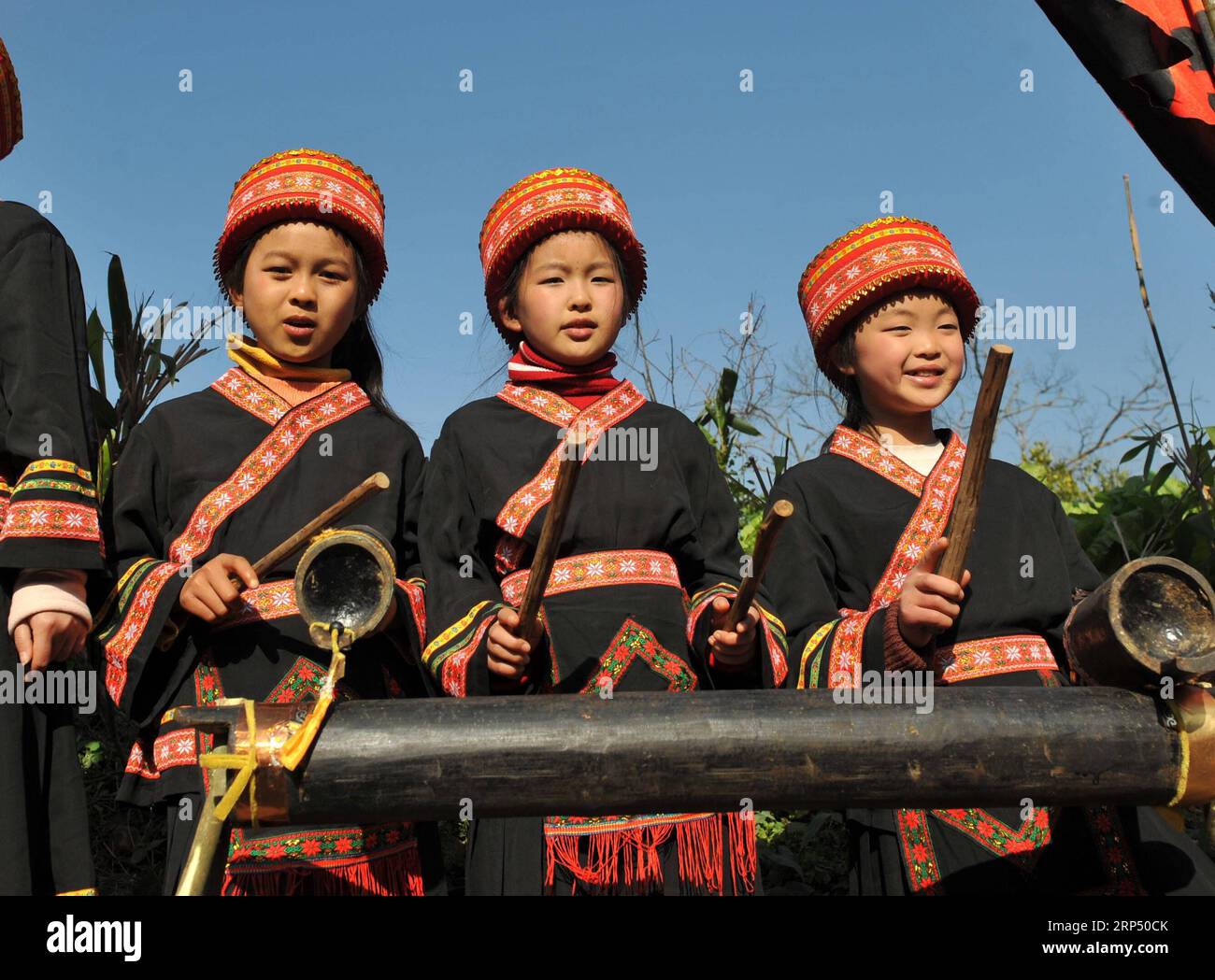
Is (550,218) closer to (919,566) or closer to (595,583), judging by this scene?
(595,583)

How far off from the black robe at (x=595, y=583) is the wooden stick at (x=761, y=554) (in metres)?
0.18

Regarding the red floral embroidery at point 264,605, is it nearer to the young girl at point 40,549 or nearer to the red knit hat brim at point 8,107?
the young girl at point 40,549

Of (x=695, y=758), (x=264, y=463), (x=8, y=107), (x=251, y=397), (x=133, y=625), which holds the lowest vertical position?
(x=695, y=758)

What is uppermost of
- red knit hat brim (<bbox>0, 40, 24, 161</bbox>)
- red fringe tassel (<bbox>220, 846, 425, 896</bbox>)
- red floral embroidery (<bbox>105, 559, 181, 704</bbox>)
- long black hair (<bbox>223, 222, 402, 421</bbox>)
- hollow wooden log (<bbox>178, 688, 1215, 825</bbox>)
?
red knit hat brim (<bbox>0, 40, 24, 161</bbox>)

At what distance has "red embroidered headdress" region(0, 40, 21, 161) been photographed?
3.11m

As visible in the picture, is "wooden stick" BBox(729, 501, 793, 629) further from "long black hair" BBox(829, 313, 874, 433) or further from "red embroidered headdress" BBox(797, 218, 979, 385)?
"red embroidered headdress" BBox(797, 218, 979, 385)

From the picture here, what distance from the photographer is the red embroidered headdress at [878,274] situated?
330cm

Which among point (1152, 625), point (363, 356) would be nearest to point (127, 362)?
point (363, 356)

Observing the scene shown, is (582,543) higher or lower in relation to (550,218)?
lower

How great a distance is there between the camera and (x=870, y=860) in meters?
2.90

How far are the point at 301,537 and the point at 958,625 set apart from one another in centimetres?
151

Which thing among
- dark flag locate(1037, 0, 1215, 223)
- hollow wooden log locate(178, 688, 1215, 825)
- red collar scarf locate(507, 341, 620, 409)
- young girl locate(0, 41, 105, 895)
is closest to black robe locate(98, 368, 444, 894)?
young girl locate(0, 41, 105, 895)

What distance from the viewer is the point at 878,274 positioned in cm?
331

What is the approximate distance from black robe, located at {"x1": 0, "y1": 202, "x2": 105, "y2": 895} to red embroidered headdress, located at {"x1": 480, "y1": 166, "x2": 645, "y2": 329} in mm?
1066
